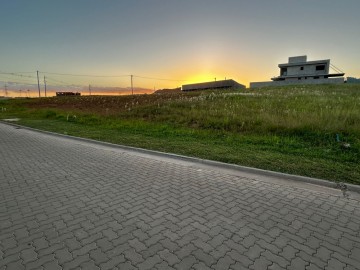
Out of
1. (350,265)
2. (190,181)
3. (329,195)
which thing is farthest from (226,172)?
(350,265)

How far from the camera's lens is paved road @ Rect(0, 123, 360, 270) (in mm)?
2740

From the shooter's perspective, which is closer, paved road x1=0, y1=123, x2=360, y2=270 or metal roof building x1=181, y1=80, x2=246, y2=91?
paved road x1=0, y1=123, x2=360, y2=270

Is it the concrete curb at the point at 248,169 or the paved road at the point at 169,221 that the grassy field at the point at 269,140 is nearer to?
the concrete curb at the point at 248,169

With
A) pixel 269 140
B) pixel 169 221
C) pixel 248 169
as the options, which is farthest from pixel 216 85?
pixel 169 221

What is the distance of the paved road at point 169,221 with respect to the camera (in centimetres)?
274

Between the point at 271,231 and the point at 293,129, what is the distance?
24.4 feet

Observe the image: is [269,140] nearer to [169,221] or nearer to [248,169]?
[248,169]

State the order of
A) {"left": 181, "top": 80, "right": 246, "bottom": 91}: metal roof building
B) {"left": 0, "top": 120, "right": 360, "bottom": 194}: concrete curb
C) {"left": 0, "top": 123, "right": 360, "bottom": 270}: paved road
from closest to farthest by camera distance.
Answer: {"left": 0, "top": 123, "right": 360, "bottom": 270}: paved road, {"left": 0, "top": 120, "right": 360, "bottom": 194}: concrete curb, {"left": 181, "top": 80, "right": 246, "bottom": 91}: metal roof building

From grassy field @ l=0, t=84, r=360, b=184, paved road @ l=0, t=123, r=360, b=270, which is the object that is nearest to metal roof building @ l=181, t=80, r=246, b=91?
grassy field @ l=0, t=84, r=360, b=184

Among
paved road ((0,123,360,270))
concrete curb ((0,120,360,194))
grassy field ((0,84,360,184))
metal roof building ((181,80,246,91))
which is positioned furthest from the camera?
metal roof building ((181,80,246,91))

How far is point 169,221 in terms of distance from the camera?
11.7 feet

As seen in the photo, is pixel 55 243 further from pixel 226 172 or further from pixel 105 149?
pixel 105 149

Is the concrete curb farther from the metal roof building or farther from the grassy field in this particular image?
the metal roof building

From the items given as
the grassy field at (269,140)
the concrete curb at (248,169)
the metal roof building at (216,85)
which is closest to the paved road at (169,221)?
the concrete curb at (248,169)
